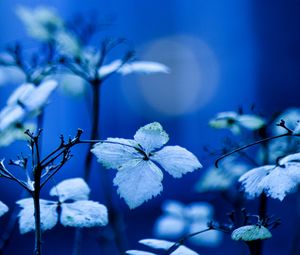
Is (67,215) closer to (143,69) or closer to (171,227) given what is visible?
(143,69)

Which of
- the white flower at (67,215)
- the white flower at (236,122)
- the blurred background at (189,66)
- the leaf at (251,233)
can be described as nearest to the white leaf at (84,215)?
the white flower at (67,215)

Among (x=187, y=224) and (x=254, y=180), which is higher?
(x=187, y=224)

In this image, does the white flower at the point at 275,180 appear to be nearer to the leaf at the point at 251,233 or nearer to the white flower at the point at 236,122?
the leaf at the point at 251,233

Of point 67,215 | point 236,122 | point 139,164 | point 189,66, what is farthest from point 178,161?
point 189,66

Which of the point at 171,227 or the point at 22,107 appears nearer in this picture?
the point at 22,107

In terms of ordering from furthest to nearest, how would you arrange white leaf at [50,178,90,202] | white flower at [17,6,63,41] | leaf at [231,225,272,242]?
white flower at [17,6,63,41]
white leaf at [50,178,90,202]
leaf at [231,225,272,242]

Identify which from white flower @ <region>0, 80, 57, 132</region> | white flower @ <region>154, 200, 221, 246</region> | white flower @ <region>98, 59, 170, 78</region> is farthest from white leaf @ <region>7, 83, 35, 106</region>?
white flower @ <region>154, 200, 221, 246</region>

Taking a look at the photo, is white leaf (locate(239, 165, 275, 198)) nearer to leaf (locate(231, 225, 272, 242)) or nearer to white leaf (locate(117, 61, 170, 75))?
leaf (locate(231, 225, 272, 242))

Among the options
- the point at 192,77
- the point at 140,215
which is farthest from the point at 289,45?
the point at 140,215
